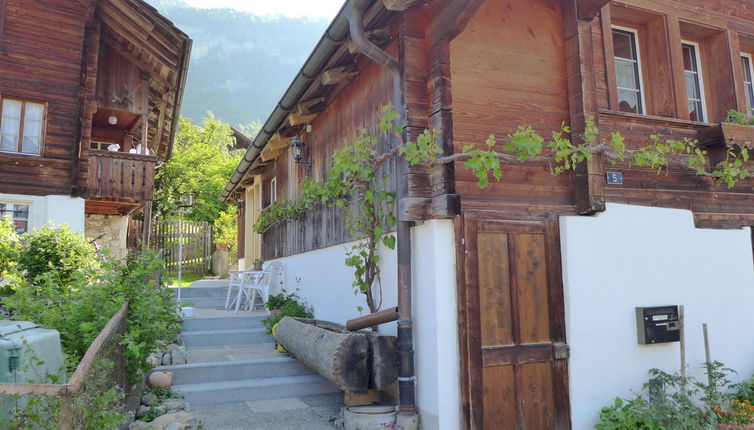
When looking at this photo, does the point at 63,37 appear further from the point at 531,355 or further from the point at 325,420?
the point at 531,355

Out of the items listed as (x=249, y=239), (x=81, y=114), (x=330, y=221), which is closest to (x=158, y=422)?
(x=330, y=221)

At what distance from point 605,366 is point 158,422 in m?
3.95

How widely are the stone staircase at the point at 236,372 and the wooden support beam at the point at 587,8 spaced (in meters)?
4.75

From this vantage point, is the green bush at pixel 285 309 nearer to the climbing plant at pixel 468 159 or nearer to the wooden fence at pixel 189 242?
the climbing plant at pixel 468 159

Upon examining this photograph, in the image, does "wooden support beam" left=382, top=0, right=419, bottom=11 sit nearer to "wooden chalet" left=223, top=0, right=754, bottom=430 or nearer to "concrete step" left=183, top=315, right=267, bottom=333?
"wooden chalet" left=223, top=0, right=754, bottom=430

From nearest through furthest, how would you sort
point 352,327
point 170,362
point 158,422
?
point 158,422 < point 352,327 < point 170,362

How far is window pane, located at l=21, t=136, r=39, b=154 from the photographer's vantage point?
424 inches

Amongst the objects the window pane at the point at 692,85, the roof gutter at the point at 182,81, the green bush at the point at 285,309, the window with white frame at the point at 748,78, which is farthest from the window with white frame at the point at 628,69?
the roof gutter at the point at 182,81

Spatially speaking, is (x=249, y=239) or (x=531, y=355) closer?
(x=531, y=355)

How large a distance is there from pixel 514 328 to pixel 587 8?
321 centimetres

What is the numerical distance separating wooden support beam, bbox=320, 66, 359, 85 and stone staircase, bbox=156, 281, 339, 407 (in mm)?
3393

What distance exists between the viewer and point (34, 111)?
427 inches

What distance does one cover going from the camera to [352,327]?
5324 millimetres

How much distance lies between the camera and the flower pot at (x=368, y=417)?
4.41 metres
